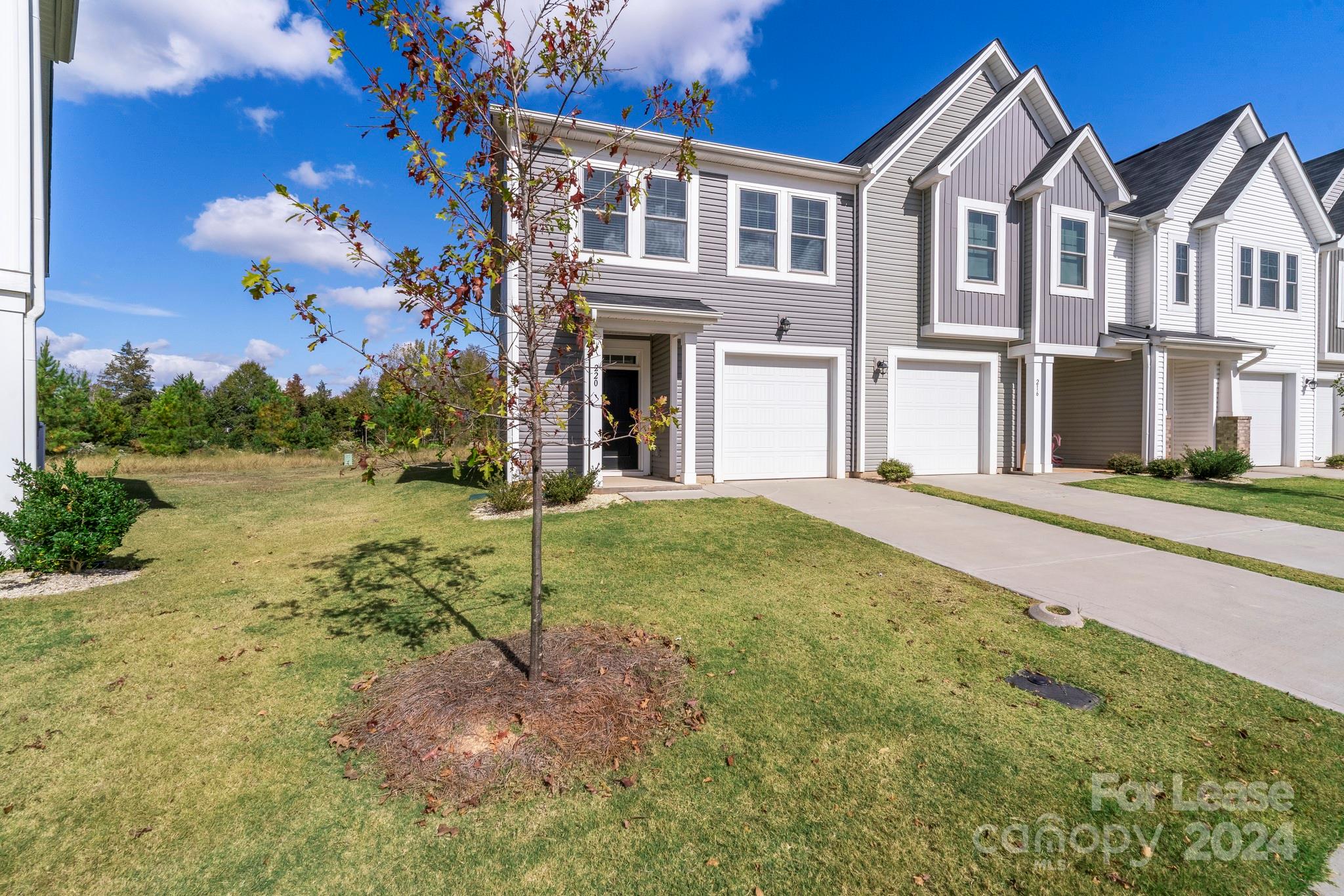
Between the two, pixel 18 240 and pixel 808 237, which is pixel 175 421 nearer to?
pixel 18 240

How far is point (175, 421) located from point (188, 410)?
2.69ft

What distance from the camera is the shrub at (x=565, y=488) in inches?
343

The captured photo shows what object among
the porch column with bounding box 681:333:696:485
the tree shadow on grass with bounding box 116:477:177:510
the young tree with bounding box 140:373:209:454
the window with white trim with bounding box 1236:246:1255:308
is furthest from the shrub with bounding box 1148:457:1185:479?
the young tree with bounding box 140:373:209:454

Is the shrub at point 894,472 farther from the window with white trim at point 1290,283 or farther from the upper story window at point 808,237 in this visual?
the window with white trim at point 1290,283

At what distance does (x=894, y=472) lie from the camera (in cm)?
1129

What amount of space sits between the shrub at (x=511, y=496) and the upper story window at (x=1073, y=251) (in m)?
12.0

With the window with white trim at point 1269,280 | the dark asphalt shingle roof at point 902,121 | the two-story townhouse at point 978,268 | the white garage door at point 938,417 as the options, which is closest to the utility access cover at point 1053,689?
the two-story townhouse at point 978,268

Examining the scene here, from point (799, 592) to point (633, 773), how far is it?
9.03 ft

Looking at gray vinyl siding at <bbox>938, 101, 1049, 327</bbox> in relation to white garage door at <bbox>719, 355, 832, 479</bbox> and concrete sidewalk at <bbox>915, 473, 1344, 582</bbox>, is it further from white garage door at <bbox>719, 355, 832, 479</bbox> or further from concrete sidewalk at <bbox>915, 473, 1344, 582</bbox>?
concrete sidewalk at <bbox>915, 473, 1344, 582</bbox>

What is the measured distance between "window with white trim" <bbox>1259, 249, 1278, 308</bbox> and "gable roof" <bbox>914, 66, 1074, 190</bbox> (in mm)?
8062

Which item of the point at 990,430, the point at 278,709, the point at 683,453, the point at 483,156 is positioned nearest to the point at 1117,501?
the point at 990,430

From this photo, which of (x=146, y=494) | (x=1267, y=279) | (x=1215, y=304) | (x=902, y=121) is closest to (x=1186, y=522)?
(x=902, y=121)

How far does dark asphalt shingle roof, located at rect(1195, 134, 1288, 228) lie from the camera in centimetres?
1471

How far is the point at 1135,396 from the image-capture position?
1398 centimetres
